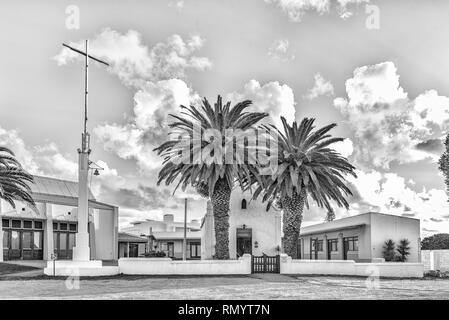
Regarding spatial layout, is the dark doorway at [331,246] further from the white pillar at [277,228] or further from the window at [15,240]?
the window at [15,240]

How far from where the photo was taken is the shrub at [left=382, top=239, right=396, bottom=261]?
1972 inches

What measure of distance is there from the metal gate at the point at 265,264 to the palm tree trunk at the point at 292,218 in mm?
3232

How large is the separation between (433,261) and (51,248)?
30372 millimetres

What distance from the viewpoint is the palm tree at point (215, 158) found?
3806 cm

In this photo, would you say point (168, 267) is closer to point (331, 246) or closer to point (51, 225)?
point (51, 225)

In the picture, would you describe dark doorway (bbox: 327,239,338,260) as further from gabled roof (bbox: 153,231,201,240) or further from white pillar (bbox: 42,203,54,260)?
white pillar (bbox: 42,203,54,260)

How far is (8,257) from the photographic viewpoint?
164 feet

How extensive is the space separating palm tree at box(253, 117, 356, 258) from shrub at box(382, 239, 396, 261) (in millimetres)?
11715

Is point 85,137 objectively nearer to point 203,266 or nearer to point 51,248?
point 203,266

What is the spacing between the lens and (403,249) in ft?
165

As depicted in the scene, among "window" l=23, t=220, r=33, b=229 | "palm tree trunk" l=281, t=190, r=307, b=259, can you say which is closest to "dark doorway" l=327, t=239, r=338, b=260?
"palm tree trunk" l=281, t=190, r=307, b=259
